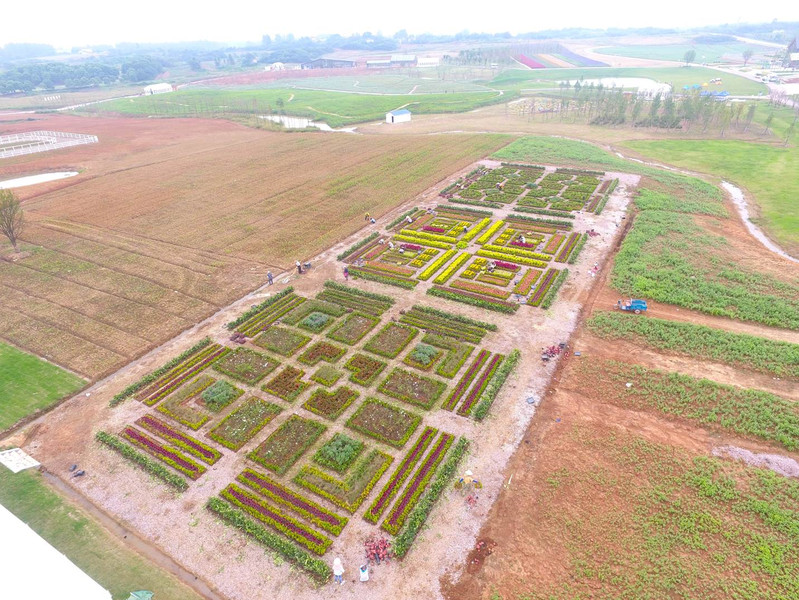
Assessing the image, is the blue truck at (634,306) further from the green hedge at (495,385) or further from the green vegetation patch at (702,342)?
the green hedge at (495,385)

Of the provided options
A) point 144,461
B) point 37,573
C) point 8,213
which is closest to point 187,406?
point 144,461

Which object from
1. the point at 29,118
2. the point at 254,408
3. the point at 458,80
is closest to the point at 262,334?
the point at 254,408

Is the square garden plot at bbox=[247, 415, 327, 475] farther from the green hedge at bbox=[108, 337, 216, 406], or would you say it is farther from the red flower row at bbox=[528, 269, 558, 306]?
the red flower row at bbox=[528, 269, 558, 306]

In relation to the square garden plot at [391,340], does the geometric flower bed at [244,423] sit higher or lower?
lower

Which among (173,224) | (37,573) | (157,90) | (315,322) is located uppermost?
(157,90)

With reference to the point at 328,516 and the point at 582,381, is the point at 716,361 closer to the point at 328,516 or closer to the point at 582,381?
the point at 582,381

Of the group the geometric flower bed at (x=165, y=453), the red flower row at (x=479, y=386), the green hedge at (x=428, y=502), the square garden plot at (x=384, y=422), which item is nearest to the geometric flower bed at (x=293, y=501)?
the geometric flower bed at (x=165, y=453)

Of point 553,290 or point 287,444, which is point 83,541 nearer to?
point 287,444
